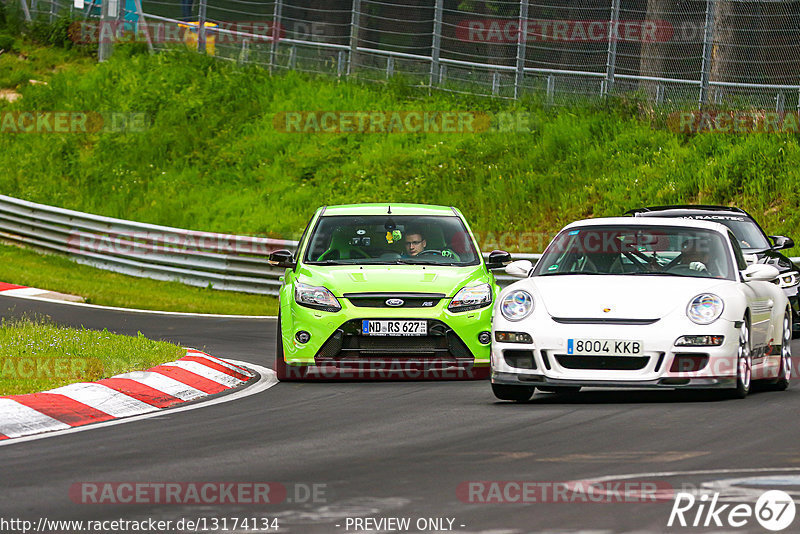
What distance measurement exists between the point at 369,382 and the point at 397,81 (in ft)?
69.1

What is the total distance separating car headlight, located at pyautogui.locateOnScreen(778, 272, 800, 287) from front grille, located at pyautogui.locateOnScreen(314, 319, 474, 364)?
6.33 metres

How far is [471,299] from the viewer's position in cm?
1267

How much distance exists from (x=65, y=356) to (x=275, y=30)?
23.2 meters

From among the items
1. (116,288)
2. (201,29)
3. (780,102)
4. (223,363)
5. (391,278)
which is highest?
(201,29)

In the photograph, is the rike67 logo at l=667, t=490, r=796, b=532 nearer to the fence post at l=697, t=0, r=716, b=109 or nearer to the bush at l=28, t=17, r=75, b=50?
the fence post at l=697, t=0, r=716, b=109

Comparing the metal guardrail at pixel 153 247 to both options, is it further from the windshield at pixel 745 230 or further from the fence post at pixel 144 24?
the fence post at pixel 144 24

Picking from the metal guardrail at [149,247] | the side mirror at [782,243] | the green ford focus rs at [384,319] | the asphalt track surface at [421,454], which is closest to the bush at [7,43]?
the metal guardrail at [149,247]

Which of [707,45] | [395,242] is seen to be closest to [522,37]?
[707,45]

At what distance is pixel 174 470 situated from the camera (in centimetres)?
765

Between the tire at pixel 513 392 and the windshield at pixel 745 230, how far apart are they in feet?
24.2

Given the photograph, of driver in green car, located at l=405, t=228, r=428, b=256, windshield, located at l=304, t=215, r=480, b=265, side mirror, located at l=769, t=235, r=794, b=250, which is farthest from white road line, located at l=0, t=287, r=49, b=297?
side mirror, located at l=769, t=235, r=794, b=250

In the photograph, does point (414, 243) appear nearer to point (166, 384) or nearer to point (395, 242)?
point (395, 242)

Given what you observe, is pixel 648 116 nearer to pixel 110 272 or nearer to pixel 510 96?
pixel 510 96

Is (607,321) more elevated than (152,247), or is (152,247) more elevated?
(607,321)
